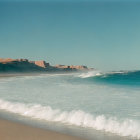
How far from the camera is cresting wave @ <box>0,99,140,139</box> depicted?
483 centimetres

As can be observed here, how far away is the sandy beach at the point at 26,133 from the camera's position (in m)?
4.21

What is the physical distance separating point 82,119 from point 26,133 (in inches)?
69.2

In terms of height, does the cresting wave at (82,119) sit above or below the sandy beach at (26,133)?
below

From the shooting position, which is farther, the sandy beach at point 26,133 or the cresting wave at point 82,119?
the cresting wave at point 82,119

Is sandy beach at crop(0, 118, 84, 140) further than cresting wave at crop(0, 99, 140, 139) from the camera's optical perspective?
No

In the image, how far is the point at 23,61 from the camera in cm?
10275

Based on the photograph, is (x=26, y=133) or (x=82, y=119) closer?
(x=26, y=133)

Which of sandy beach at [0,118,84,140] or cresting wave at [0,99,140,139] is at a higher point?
sandy beach at [0,118,84,140]

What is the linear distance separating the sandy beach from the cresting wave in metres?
1.00

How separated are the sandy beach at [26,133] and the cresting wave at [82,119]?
1.00 metres

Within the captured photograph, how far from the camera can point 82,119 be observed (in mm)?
5707

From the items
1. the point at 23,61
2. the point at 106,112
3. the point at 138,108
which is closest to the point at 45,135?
the point at 106,112

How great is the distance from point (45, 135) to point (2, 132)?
96cm

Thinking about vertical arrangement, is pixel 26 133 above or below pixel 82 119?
above
